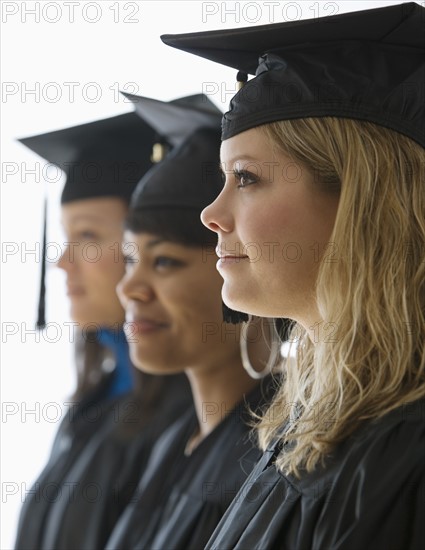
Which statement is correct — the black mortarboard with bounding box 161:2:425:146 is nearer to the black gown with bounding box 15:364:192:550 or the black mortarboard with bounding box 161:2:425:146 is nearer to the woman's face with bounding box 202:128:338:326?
the woman's face with bounding box 202:128:338:326

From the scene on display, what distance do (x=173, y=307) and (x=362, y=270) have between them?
0.80 m

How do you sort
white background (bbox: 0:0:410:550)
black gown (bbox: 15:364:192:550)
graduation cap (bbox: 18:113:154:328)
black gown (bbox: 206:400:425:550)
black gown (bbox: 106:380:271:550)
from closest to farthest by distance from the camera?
black gown (bbox: 206:400:425:550) < black gown (bbox: 106:380:271:550) < black gown (bbox: 15:364:192:550) < graduation cap (bbox: 18:113:154:328) < white background (bbox: 0:0:410:550)

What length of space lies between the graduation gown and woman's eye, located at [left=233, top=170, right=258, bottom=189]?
123cm

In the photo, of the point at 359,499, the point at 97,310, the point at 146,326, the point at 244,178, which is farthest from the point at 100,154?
the point at 359,499

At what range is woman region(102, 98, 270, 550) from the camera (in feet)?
6.13

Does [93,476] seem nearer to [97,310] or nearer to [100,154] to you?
[97,310]

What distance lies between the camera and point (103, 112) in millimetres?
3258

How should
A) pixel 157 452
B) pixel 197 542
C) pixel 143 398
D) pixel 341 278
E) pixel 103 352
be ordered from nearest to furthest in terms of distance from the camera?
pixel 341 278 → pixel 197 542 → pixel 157 452 → pixel 143 398 → pixel 103 352

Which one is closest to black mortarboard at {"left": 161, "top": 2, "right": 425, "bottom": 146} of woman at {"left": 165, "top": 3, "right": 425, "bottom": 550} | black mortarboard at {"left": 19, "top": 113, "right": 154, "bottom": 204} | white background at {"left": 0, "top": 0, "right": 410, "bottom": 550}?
woman at {"left": 165, "top": 3, "right": 425, "bottom": 550}

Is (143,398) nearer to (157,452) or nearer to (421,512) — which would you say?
(157,452)

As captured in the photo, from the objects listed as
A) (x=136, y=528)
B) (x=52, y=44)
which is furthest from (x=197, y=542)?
(x=52, y=44)

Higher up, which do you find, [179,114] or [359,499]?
[179,114]

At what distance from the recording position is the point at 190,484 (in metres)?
1.81

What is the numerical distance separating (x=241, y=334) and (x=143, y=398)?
2.31ft
